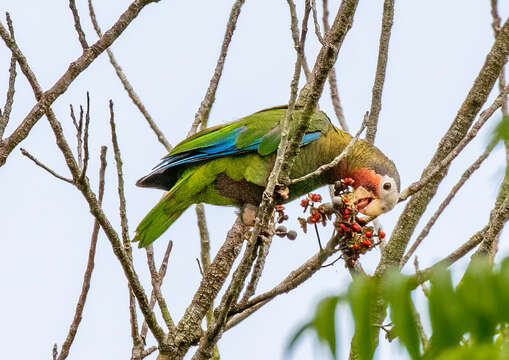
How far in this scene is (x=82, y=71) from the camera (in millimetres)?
3824

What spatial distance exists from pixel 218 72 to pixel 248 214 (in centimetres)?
118

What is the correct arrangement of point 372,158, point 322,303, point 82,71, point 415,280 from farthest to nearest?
1. point 372,158
2. point 82,71
3. point 415,280
4. point 322,303

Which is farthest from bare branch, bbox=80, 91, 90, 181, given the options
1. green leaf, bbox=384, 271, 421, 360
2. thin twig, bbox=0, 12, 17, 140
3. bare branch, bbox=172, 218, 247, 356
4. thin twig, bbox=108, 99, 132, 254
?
green leaf, bbox=384, 271, 421, 360

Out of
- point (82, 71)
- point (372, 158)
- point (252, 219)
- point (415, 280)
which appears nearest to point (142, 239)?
point (252, 219)

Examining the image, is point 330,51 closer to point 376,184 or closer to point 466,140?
point 466,140

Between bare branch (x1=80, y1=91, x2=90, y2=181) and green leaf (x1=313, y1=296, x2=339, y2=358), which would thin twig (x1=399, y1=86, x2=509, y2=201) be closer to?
bare branch (x1=80, y1=91, x2=90, y2=181)

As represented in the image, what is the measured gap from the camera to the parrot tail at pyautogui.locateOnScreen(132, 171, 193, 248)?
201 inches

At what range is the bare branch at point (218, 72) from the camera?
4.92 m

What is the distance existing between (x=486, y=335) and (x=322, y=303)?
0.41 metres

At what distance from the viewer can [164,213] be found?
206 inches

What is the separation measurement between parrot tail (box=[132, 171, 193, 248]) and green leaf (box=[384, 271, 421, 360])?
351cm

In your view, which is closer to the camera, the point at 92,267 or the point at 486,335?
the point at 486,335

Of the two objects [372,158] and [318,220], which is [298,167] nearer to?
[372,158]

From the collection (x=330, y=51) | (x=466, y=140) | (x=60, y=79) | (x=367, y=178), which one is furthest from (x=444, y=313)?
(x=367, y=178)
